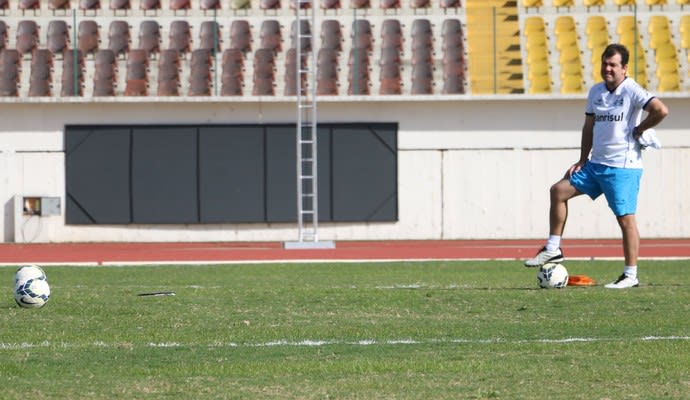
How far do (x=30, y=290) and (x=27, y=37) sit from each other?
23015 millimetres

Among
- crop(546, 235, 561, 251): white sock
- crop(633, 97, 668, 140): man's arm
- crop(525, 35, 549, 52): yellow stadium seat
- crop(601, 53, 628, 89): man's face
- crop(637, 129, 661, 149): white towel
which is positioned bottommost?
crop(546, 235, 561, 251): white sock

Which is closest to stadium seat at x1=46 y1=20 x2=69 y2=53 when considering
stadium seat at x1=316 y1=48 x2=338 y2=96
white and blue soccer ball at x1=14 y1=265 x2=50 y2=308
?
stadium seat at x1=316 y1=48 x2=338 y2=96

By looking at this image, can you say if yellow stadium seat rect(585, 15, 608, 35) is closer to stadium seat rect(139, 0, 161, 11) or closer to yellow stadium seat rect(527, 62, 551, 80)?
yellow stadium seat rect(527, 62, 551, 80)

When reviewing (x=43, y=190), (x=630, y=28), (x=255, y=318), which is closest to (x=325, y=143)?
(x=43, y=190)

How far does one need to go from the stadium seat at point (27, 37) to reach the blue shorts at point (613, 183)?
22.5 metres

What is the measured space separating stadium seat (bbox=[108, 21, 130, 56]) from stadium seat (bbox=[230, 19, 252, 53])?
2.55 metres

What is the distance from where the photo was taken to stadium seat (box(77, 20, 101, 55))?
3194cm

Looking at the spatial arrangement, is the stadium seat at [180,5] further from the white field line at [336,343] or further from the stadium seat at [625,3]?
the white field line at [336,343]

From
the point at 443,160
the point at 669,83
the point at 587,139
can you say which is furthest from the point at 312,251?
the point at 587,139

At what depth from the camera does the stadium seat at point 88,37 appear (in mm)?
31938

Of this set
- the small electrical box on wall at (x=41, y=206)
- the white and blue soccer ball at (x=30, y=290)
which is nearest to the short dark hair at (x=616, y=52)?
the white and blue soccer ball at (x=30, y=290)

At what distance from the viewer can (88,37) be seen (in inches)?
1264

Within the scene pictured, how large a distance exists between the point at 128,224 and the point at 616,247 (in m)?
11.0

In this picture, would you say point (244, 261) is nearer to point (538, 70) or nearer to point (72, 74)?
point (72, 74)
